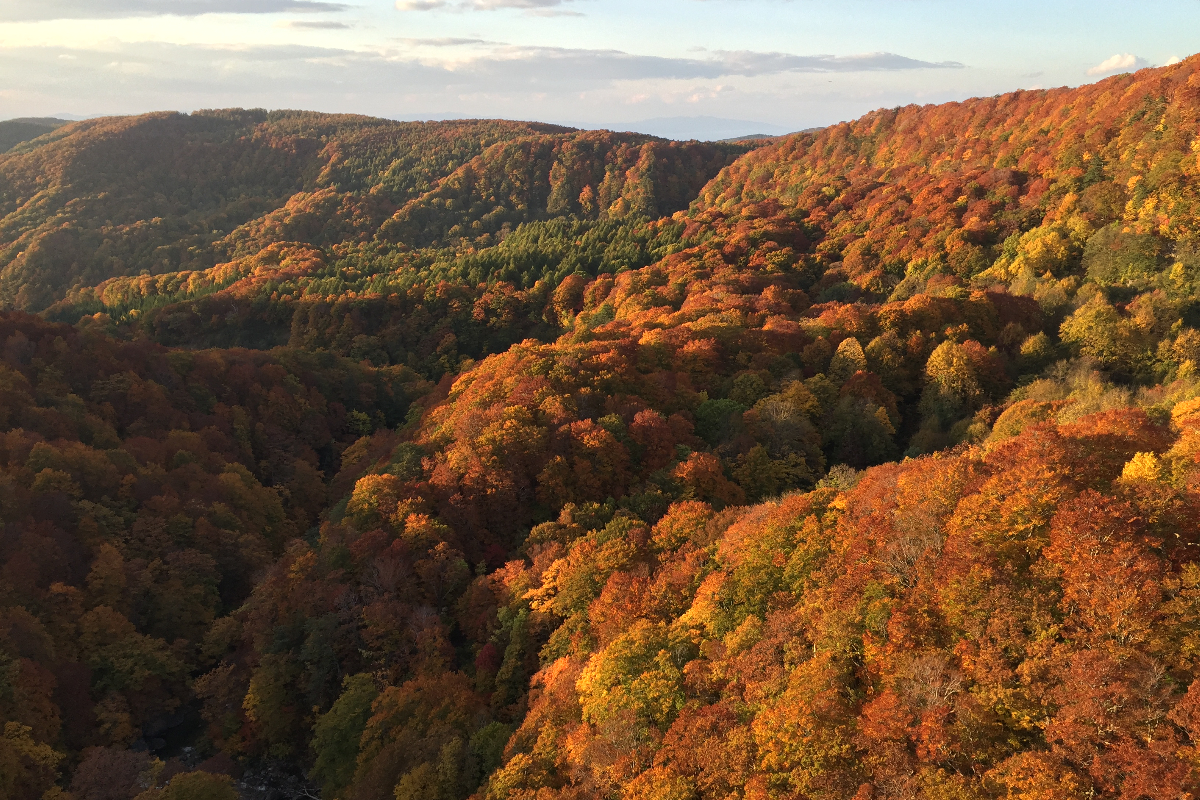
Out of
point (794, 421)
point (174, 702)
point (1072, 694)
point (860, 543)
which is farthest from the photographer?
point (794, 421)

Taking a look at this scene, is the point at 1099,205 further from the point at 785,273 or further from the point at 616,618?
the point at 616,618

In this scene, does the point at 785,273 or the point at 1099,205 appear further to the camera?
the point at 785,273

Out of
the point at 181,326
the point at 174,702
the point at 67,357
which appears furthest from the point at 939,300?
the point at 181,326

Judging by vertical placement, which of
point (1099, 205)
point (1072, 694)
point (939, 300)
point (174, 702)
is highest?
point (1099, 205)

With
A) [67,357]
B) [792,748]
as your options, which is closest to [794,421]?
[792,748]

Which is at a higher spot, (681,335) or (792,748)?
(681,335)

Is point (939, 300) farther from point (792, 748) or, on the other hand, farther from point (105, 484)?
point (105, 484)

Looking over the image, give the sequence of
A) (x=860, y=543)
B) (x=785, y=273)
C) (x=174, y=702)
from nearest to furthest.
A: (x=860, y=543), (x=174, y=702), (x=785, y=273)
